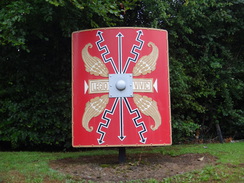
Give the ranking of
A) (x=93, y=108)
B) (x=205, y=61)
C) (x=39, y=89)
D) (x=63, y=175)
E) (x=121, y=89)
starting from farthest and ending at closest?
(x=205, y=61)
(x=39, y=89)
(x=93, y=108)
(x=121, y=89)
(x=63, y=175)

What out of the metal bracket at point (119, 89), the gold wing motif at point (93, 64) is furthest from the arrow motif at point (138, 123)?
the gold wing motif at point (93, 64)

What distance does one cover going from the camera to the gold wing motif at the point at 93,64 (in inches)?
232

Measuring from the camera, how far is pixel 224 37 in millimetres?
10672

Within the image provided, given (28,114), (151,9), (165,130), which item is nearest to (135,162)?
(165,130)

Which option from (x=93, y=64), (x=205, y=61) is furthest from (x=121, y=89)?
(x=205, y=61)

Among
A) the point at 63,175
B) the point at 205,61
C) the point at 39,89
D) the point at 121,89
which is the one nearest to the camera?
the point at 63,175

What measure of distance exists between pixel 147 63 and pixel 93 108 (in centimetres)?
117

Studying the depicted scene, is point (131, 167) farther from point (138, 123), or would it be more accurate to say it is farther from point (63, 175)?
point (63, 175)

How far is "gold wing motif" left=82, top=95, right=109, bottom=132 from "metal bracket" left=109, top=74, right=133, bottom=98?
154mm

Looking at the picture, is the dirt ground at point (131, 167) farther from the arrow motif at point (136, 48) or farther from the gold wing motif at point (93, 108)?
the arrow motif at point (136, 48)

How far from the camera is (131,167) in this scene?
594 centimetres

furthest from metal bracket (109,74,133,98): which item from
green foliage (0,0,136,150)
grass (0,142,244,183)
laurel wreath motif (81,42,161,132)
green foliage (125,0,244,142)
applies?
green foliage (125,0,244,142)

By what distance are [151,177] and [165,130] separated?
1024 mm

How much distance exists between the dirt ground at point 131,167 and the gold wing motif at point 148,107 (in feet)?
2.37
